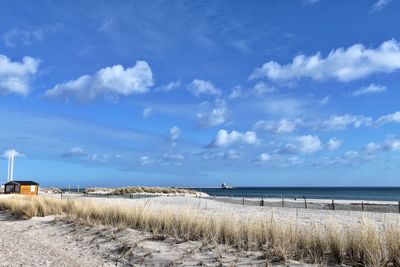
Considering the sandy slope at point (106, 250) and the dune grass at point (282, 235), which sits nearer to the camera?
the dune grass at point (282, 235)

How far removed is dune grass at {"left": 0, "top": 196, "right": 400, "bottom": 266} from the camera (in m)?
7.98

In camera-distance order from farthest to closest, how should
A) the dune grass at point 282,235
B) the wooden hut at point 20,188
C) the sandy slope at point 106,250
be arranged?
the wooden hut at point 20,188
the sandy slope at point 106,250
the dune grass at point 282,235

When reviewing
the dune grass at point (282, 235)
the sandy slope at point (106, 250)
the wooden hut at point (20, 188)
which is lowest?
the sandy slope at point (106, 250)

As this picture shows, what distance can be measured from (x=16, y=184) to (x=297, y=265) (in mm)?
58745

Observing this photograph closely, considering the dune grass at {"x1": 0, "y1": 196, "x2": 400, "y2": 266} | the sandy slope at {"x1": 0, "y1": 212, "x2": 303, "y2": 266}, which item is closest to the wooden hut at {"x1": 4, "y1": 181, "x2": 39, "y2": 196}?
the sandy slope at {"x1": 0, "y1": 212, "x2": 303, "y2": 266}

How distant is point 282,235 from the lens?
971 cm

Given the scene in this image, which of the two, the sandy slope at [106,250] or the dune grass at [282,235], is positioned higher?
the dune grass at [282,235]

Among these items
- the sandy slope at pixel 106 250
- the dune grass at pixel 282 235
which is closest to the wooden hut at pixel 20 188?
Result: the sandy slope at pixel 106 250

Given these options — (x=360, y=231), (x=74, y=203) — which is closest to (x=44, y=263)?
(x=360, y=231)

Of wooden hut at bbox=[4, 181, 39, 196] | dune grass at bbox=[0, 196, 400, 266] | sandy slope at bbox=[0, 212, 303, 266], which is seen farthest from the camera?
wooden hut at bbox=[4, 181, 39, 196]

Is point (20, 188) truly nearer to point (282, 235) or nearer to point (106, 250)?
point (106, 250)

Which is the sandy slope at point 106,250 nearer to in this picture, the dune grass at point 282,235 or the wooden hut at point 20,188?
the dune grass at point 282,235

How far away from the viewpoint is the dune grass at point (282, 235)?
798 cm

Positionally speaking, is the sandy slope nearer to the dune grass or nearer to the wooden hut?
the dune grass
